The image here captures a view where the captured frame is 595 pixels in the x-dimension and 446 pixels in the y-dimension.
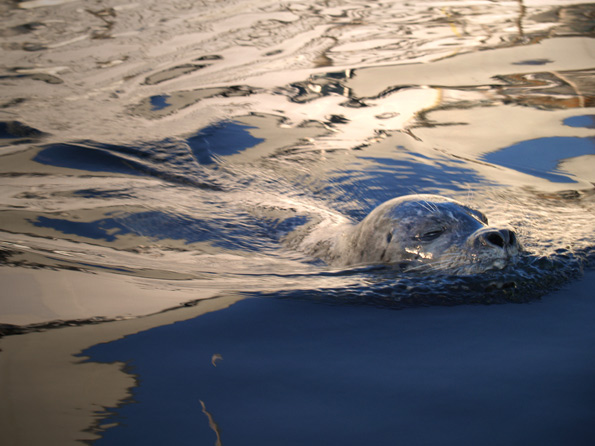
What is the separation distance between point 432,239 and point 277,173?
2.76m

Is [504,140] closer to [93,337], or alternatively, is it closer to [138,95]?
[138,95]

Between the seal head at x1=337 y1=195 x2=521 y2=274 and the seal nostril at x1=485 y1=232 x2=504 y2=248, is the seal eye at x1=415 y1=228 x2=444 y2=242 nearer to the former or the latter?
the seal head at x1=337 y1=195 x2=521 y2=274

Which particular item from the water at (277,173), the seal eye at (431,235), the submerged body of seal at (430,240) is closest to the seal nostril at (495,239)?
the submerged body of seal at (430,240)

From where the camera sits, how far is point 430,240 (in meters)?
3.80

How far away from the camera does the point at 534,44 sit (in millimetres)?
9555

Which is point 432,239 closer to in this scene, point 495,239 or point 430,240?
point 430,240

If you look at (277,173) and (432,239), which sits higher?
(432,239)

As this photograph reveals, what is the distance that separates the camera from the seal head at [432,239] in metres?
3.51

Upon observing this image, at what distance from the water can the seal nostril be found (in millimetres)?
154

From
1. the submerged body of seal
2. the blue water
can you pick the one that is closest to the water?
the blue water

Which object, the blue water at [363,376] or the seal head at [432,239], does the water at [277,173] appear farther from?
the seal head at [432,239]

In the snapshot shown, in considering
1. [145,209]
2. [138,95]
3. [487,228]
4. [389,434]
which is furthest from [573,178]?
[138,95]

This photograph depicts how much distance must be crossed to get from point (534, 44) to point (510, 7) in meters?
3.03

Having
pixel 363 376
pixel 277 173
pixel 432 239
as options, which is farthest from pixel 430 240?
pixel 277 173
